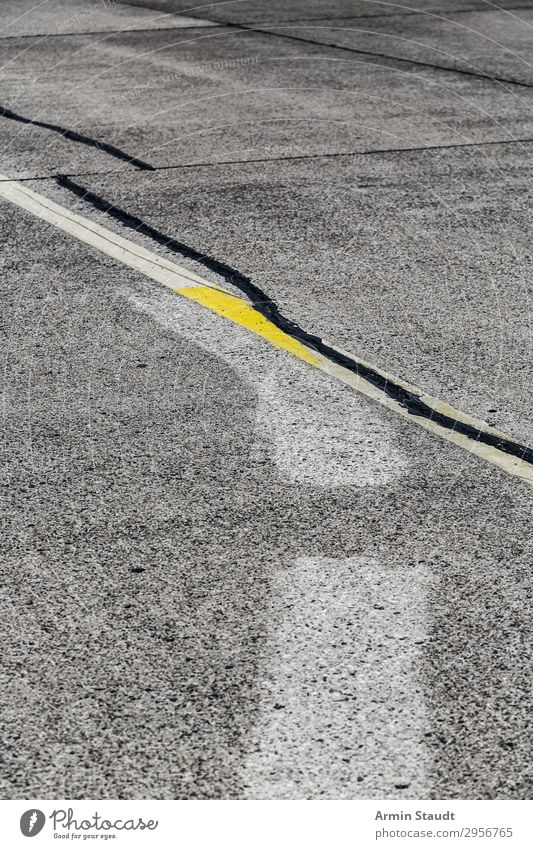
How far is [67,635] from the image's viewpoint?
3174 millimetres

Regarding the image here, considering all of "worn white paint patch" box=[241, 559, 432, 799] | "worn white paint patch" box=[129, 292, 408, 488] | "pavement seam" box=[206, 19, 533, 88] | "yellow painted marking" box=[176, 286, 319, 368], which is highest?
"worn white paint patch" box=[241, 559, 432, 799]

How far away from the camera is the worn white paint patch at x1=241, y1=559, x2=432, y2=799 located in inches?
105

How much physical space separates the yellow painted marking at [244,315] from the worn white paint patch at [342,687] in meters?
1.77

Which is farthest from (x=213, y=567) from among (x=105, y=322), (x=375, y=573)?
(x=105, y=322)

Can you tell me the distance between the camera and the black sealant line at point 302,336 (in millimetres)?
4281

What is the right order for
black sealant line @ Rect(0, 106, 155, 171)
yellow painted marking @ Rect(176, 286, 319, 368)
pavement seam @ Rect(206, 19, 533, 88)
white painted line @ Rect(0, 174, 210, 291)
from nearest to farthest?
yellow painted marking @ Rect(176, 286, 319, 368)
white painted line @ Rect(0, 174, 210, 291)
black sealant line @ Rect(0, 106, 155, 171)
pavement seam @ Rect(206, 19, 533, 88)

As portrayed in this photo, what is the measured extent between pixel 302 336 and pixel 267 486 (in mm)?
1435

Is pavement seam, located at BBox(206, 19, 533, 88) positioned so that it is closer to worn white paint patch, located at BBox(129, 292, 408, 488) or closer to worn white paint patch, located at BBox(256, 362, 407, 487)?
worn white paint patch, located at BBox(129, 292, 408, 488)

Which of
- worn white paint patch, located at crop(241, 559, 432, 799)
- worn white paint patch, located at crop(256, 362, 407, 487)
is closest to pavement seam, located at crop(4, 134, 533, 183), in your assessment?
worn white paint patch, located at crop(256, 362, 407, 487)

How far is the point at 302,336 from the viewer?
525cm

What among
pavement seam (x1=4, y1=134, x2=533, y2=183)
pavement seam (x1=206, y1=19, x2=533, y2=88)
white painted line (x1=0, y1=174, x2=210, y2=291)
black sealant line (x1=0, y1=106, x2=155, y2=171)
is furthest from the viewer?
pavement seam (x1=206, y1=19, x2=533, y2=88)

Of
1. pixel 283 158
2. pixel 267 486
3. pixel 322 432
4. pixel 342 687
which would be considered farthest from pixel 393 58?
pixel 342 687

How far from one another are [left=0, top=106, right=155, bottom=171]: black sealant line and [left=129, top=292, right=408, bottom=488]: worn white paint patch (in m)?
3.12

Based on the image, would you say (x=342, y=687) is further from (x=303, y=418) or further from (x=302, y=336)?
(x=302, y=336)
